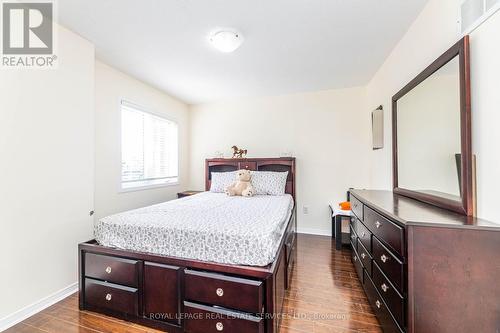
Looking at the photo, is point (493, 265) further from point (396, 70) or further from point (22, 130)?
point (22, 130)

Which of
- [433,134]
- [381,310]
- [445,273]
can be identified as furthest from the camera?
[433,134]

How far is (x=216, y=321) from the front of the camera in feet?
4.60

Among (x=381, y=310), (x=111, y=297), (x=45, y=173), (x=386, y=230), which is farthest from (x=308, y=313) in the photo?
(x=45, y=173)

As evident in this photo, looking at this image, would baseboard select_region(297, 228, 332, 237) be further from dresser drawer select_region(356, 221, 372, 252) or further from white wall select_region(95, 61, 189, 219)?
white wall select_region(95, 61, 189, 219)

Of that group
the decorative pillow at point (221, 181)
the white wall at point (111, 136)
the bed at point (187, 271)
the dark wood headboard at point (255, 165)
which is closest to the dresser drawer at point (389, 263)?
the bed at point (187, 271)

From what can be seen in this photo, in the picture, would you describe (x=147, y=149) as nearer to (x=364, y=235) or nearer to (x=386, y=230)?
(x=364, y=235)

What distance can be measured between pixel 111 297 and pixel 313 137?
Result: 11.2 feet

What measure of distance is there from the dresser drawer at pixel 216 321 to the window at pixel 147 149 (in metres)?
2.12

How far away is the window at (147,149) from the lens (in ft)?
10.0

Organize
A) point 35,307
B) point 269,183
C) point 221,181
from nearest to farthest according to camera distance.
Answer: point 35,307 → point 269,183 → point 221,181

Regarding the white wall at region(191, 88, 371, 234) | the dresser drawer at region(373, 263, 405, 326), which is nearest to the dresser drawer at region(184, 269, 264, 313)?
the dresser drawer at region(373, 263, 405, 326)

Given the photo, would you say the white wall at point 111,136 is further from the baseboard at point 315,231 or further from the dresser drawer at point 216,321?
the baseboard at point 315,231

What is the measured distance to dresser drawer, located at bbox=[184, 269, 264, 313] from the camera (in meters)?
1.33

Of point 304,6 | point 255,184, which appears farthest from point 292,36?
point 255,184
